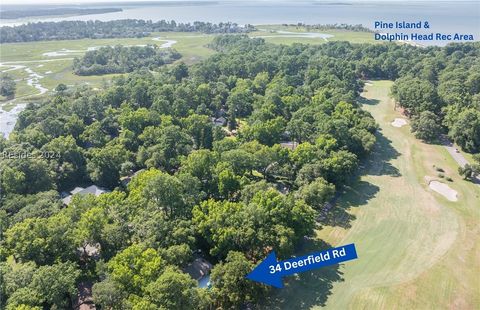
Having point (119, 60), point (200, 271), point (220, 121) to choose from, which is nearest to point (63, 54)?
point (119, 60)

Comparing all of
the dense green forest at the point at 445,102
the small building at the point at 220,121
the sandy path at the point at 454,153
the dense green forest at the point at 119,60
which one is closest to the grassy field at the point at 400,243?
the sandy path at the point at 454,153

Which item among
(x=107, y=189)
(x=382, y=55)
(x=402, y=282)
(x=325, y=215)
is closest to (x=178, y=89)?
(x=107, y=189)

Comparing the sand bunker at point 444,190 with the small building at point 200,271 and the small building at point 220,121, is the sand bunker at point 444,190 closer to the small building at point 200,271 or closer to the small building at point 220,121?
the small building at point 200,271

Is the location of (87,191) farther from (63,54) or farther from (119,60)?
(63,54)

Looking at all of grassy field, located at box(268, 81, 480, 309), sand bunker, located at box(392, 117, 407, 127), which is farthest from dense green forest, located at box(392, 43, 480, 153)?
grassy field, located at box(268, 81, 480, 309)

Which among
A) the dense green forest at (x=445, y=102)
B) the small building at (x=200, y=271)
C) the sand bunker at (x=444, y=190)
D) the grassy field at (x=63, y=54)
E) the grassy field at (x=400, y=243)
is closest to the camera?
the grassy field at (x=400, y=243)

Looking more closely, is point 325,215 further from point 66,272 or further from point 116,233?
point 66,272
